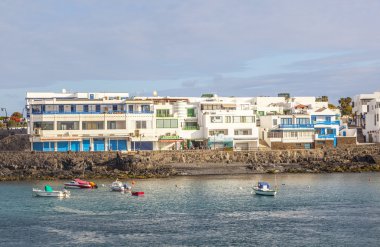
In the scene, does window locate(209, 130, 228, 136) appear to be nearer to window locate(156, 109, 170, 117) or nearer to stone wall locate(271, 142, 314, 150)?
window locate(156, 109, 170, 117)

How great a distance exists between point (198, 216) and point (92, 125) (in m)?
59.8

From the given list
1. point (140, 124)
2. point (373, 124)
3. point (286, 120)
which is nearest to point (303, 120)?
point (286, 120)

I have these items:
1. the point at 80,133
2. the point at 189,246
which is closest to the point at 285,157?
the point at 80,133

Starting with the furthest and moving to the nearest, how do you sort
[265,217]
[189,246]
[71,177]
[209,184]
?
[71,177] < [209,184] < [265,217] < [189,246]

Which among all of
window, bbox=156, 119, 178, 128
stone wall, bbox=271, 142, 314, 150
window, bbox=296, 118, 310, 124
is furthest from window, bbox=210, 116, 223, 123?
window, bbox=296, 118, 310, 124

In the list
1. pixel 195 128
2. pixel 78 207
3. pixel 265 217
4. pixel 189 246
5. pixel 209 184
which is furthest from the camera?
pixel 195 128

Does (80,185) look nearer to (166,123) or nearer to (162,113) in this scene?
(166,123)

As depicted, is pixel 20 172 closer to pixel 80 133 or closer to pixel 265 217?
pixel 80 133

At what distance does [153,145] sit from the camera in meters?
131

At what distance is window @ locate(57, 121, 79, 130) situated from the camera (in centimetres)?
12788

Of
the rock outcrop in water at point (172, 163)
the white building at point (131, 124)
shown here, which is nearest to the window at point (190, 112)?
the white building at point (131, 124)

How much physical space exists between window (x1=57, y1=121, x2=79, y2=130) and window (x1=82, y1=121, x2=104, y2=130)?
156cm

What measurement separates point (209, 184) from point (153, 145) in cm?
2888

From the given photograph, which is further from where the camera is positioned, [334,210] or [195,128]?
[195,128]
